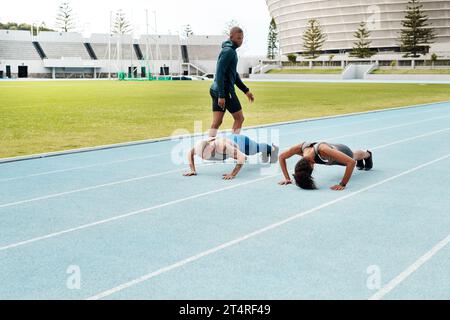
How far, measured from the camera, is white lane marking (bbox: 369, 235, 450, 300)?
3.84 m

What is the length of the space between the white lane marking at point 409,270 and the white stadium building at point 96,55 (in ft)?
291

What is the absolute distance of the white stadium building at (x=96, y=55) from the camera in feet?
323

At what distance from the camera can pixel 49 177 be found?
26.7ft

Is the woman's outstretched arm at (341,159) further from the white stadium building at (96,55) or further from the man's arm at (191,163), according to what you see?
the white stadium building at (96,55)

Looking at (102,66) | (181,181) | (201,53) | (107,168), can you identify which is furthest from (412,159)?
(201,53)

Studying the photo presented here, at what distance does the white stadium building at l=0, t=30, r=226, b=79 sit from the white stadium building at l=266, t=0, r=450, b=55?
15.2m

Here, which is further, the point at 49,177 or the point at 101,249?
the point at 49,177

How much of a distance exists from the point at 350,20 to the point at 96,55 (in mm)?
47447

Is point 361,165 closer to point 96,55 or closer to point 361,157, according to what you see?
point 361,157

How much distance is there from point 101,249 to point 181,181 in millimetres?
3101

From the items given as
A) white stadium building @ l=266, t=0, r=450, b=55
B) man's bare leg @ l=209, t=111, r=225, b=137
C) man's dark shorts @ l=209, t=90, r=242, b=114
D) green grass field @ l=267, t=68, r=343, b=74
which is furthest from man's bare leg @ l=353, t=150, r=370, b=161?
white stadium building @ l=266, t=0, r=450, b=55

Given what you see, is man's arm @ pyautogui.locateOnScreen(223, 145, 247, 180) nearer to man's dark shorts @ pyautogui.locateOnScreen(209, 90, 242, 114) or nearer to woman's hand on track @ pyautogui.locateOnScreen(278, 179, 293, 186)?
woman's hand on track @ pyautogui.locateOnScreen(278, 179, 293, 186)
